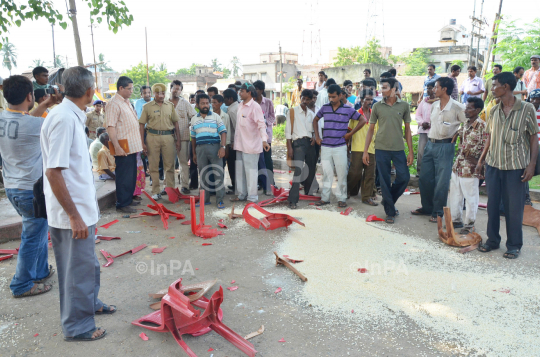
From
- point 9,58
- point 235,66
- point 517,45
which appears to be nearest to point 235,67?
point 235,66

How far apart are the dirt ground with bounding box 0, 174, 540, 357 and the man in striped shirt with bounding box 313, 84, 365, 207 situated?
1.42 meters

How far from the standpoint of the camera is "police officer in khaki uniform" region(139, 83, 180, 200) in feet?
20.6

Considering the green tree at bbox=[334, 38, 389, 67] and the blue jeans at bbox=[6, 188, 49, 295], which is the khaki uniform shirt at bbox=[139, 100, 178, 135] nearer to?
the blue jeans at bbox=[6, 188, 49, 295]

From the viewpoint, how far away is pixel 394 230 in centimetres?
501

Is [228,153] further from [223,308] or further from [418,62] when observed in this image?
[418,62]

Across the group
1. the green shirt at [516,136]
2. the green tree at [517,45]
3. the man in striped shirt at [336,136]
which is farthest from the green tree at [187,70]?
the green shirt at [516,136]

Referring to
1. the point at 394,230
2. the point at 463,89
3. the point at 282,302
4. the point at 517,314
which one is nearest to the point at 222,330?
the point at 282,302

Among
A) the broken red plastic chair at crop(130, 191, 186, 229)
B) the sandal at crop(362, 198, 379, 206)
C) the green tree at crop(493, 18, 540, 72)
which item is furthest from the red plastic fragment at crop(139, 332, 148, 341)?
the green tree at crop(493, 18, 540, 72)

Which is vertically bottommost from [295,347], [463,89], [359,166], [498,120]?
[295,347]

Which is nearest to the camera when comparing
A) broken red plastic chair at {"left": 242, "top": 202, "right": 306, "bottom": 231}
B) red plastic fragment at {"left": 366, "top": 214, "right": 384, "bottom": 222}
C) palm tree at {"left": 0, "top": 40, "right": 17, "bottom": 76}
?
broken red plastic chair at {"left": 242, "top": 202, "right": 306, "bottom": 231}

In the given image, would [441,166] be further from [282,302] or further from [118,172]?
[118,172]

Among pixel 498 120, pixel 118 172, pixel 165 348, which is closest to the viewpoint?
pixel 165 348

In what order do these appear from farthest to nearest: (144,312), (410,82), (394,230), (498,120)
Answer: (410,82)
(394,230)
(498,120)
(144,312)

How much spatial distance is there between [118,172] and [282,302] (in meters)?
3.81
